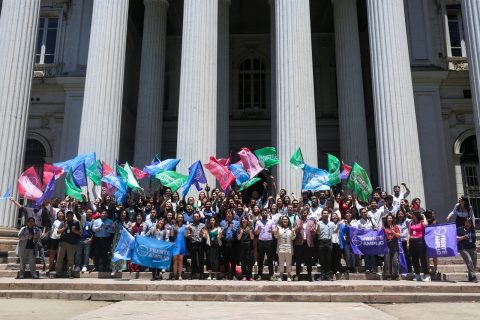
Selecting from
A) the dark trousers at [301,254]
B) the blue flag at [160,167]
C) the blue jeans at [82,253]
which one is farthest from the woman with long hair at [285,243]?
the blue jeans at [82,253]

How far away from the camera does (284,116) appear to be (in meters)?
15.2

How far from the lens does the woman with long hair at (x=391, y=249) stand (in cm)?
1064

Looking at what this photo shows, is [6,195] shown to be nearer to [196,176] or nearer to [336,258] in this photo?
[196,176]

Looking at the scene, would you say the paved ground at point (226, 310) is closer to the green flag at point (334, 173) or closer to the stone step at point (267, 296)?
the stone step at point (267, 296)

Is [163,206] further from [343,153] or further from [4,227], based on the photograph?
[343,153]

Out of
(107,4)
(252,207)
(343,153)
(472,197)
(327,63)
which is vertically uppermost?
(327,63)

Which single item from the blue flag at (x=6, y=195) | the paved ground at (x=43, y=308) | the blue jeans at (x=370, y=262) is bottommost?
the paved ground at (x=43, y=308)

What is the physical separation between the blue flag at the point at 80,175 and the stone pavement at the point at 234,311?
6377mm

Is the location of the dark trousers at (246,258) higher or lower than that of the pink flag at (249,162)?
lower

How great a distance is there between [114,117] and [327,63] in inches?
627

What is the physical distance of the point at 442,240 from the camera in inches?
408

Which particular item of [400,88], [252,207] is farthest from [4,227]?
[400,88]

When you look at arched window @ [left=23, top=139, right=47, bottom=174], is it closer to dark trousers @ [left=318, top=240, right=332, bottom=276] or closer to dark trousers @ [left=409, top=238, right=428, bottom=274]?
dark trousers @ [left=318, top=240, right=332, bottom=276]

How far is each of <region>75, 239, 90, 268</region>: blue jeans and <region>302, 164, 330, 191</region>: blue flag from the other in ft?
21.2
